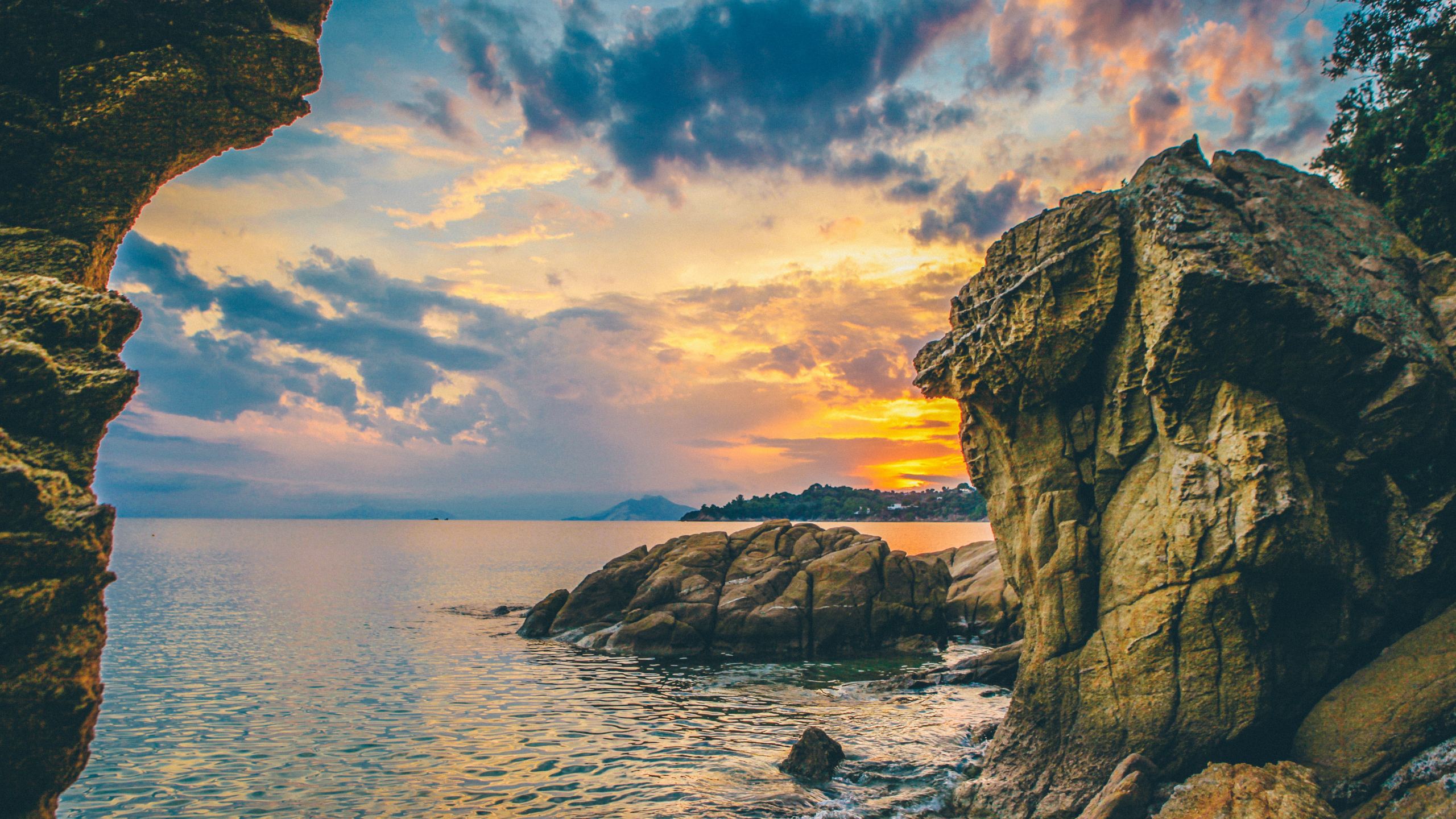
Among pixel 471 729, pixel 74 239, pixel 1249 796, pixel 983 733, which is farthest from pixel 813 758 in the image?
pixel 74 239

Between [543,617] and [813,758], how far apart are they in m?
29.7

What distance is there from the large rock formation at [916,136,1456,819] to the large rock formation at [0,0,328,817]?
15.1 meters

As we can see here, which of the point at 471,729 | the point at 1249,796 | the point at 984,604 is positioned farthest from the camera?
the point at 984,604

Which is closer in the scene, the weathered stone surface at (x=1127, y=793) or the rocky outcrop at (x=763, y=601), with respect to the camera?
the weathered stone surface at (x=1127, y=793)

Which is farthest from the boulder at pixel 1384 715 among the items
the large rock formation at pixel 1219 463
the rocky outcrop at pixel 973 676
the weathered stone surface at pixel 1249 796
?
the rocky outcrop at pixel 973 676

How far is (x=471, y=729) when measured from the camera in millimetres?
24828

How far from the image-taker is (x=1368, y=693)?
40.3ft

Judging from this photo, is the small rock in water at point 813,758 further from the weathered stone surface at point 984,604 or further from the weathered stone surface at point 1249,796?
the weathered stone surface at point 984,604

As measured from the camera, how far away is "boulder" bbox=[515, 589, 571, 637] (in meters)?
45.0

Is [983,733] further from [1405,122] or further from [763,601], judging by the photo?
[1405,122]

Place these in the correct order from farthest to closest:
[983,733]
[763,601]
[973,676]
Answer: [763,601] → [973,676] → [983,733]

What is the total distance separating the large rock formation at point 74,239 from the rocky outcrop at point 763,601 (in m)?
33.5

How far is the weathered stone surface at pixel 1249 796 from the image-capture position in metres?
10.9

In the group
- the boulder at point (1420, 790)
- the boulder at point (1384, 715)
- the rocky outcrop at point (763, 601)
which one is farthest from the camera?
the rocky outcrop at point (763, 601)
